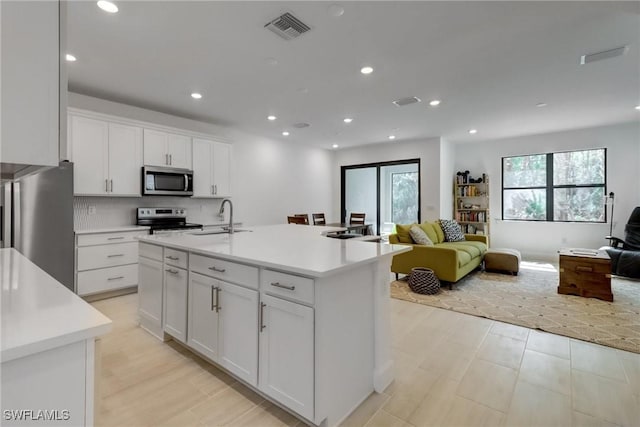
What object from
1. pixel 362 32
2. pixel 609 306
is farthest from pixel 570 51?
pixel 609 306

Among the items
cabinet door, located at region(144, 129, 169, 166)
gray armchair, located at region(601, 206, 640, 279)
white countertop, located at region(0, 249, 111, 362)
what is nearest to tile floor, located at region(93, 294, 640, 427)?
white countertop, located at region(0, 249, 111, 362)

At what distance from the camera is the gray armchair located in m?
4.50

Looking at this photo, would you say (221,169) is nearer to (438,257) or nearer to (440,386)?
(438,257)

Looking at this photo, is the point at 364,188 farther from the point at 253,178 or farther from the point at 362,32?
the point at 362,32

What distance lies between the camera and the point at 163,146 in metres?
4.46

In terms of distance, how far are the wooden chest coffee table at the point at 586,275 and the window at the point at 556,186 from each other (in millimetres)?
2611

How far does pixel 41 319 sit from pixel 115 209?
4.17 m

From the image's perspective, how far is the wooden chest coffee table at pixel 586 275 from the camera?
3.68 meters

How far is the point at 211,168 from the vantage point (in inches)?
201

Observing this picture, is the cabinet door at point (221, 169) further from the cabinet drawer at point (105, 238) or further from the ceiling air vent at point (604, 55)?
the ceiling air vent at point (604, 55)

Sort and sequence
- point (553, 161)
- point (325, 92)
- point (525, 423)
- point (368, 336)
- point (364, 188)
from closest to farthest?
point (525, 423), point (368, 336), point (325, 92), point (553, 161), point (364, 188)

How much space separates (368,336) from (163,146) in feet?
13.5

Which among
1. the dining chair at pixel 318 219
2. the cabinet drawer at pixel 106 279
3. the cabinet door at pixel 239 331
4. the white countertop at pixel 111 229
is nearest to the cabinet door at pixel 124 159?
the white countertop at pixel 111 229

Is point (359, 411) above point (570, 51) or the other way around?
the other way around
